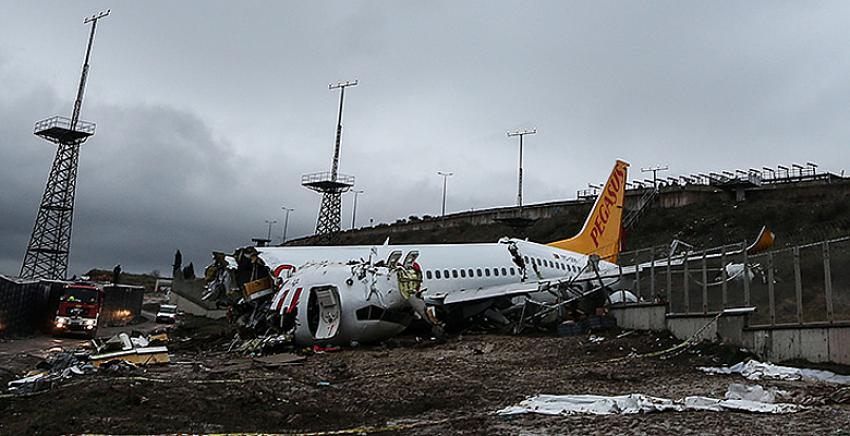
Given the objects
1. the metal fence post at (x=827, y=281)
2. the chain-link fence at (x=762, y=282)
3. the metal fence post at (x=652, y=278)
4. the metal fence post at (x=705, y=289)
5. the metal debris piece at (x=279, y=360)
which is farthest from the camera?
the metal fence post at (x=652, y=278)

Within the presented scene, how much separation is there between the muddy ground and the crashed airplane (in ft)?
5.39

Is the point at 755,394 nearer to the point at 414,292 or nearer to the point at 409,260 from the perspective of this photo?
the point at 414,292

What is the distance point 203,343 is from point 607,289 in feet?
42.7

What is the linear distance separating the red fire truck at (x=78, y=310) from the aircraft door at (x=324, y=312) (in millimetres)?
16534

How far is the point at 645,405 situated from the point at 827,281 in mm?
5412

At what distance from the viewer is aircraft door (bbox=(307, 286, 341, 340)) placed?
18.2 metres

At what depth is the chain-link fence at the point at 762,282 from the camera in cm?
1152

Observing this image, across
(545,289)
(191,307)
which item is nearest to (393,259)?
(545,289)

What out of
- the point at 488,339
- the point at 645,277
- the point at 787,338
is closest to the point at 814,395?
the point at 787,338

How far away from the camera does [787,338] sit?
12117 mm

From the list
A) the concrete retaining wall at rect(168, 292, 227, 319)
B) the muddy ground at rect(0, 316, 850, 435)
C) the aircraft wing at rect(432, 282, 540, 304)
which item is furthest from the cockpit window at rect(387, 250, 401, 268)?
the concrete retaining wall at rect(168, 292, 227, 319)

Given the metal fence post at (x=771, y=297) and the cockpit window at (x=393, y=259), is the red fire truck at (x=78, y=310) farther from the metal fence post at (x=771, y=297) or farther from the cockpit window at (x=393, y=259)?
the metal fence post at (x=771, y=297)

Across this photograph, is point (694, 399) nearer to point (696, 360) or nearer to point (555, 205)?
point (696, 360)

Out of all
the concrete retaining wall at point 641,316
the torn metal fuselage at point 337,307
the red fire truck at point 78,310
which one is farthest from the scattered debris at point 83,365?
the red fire truck at point 78,310
